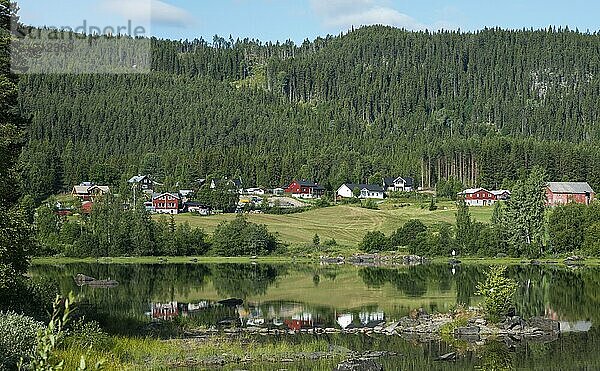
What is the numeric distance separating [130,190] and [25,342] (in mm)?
130415

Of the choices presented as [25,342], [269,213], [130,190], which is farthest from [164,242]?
[25,342]

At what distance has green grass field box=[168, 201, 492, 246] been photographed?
120125mm

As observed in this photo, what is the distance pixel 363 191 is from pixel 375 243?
47086 millimetres

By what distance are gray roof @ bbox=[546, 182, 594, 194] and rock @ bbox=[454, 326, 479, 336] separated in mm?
107695

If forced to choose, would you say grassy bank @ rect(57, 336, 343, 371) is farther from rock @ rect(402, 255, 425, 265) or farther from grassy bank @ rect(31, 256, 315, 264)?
rock @ rect(402, 255, 425, 265)

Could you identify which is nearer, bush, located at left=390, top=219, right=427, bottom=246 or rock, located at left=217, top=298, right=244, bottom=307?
rock, located at left=217, top=298, right=244, bottom=307

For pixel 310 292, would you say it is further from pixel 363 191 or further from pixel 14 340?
pixel 363 191

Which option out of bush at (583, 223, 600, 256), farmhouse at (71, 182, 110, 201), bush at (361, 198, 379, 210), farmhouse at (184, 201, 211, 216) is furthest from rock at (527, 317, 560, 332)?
farmhouse at (71, 182, 110, 201)

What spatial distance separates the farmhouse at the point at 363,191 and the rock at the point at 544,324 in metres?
108

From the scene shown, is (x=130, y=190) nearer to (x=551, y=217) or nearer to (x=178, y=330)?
(x=551, y=217)

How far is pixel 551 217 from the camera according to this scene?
109 metres

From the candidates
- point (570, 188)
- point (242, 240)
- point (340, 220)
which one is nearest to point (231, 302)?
point (242, 240)

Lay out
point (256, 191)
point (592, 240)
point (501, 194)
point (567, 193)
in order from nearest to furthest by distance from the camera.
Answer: point (592, 240) → point (567, 193) → point (501, 194) → point (256, 191)

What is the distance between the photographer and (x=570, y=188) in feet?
489
